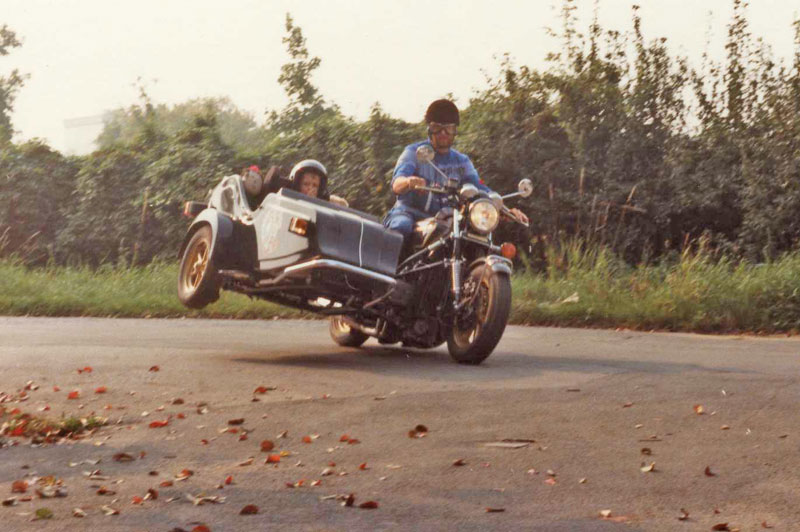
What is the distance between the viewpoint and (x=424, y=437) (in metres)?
7.21

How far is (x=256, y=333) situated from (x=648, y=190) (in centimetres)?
694

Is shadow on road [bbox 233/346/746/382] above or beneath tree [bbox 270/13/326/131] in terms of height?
beneath

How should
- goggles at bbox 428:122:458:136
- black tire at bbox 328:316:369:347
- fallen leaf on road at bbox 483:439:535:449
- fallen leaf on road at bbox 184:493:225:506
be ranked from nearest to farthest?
1. fallen leaf on road at bbox 184:493:225:506
2. fallen leaf on road at bbox 483:439:535:449
3. goggles at bbox 428:122:458:136
4. black tire at bbox 328:316:369:347

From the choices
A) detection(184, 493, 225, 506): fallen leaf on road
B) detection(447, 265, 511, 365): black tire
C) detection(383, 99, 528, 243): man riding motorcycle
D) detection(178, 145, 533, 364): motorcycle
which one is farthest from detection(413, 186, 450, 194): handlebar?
detection(184, 493, 225, 506): fallen leaf on road

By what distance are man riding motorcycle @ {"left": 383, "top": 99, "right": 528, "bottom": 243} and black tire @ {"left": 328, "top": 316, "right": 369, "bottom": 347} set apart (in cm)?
122

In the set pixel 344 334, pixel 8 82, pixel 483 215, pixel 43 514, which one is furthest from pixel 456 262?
pixel 8 82

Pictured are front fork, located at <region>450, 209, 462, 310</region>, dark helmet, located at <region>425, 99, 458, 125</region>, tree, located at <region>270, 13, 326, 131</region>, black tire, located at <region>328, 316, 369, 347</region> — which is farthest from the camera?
tree, located at <region>270, 13, 326, 131</region>

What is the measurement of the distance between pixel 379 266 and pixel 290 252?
2.25ft

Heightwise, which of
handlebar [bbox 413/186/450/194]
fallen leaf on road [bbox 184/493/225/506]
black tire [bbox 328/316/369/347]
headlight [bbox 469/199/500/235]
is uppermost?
handlebar [bbox 413/186/450/194]

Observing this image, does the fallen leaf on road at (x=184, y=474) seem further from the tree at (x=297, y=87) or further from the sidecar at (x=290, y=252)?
the tree at (x=297, y=87)

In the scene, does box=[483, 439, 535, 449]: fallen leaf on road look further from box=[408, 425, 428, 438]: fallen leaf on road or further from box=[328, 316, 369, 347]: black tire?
box=[328, 316, 369, 347]: black tire

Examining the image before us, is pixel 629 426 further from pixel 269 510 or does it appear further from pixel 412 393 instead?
pixel 269 510

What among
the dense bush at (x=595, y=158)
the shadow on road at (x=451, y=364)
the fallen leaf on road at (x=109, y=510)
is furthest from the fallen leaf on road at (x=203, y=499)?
the dense bush at (x=595, y=158)

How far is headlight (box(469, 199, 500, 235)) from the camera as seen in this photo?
1023 cm
